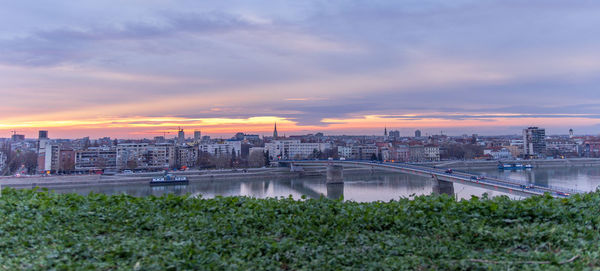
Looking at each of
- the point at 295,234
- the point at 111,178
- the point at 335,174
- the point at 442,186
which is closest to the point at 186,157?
the point at 111,178

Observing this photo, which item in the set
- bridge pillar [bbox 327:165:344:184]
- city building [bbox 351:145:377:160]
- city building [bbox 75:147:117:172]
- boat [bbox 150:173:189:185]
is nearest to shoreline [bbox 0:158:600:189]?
boat [bbox 150:173:189:185]

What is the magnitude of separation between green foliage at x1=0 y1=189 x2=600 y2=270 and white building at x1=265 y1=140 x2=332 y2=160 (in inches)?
2613

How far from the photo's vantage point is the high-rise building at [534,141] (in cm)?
6419

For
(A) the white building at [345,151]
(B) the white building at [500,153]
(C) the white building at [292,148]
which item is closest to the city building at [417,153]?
(B) the white building at [500,153]

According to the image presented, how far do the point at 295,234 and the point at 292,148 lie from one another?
227 ft

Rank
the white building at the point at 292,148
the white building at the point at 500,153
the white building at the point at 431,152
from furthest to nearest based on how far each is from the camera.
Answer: the white building at the point at 292,148
the white building at the point at 431,152
the white building at the point at 500,153

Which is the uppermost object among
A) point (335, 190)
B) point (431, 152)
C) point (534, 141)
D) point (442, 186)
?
point (534, 141)

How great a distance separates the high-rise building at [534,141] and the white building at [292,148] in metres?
33.5

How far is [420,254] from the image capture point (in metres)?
2.71

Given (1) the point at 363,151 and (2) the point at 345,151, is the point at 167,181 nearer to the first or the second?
(1) the point at 363,151

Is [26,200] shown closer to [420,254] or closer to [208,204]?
[208,204]

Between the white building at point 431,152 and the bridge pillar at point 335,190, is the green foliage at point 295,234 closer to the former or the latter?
the bridge pillar at point 335,190

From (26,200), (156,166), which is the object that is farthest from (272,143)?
(26,200)

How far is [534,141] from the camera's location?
65.1 m
